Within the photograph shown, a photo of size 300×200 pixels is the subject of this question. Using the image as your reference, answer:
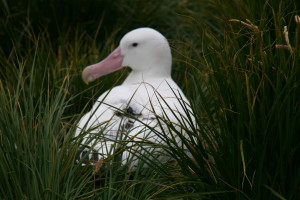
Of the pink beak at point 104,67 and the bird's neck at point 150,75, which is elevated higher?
the pink beak at point 104,67

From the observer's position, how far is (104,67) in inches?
161

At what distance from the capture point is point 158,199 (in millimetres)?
2428

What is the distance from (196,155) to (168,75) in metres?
1.58

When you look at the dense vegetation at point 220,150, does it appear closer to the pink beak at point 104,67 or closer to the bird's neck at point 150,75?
the pink beak at point 104,67

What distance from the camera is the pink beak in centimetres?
393

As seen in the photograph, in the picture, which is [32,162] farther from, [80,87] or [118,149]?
[80,87]

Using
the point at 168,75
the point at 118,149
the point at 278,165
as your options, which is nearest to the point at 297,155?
the point at 278,165

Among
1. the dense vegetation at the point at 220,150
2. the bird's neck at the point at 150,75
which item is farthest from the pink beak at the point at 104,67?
the dense vegetation at the point at 220,150

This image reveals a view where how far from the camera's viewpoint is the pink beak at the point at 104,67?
3.93m

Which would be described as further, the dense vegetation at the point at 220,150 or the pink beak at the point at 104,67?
the pink beak at the point at 104,67

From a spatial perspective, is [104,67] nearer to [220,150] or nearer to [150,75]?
[150,75]

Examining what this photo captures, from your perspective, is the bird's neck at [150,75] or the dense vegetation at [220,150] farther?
the bird's neck at [150,75]

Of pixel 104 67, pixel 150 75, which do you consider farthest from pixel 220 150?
pixel 104 67

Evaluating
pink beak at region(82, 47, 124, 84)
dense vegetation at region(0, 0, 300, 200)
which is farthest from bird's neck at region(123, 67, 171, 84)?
dense vegetation at region(0, 0, 300, 200)
